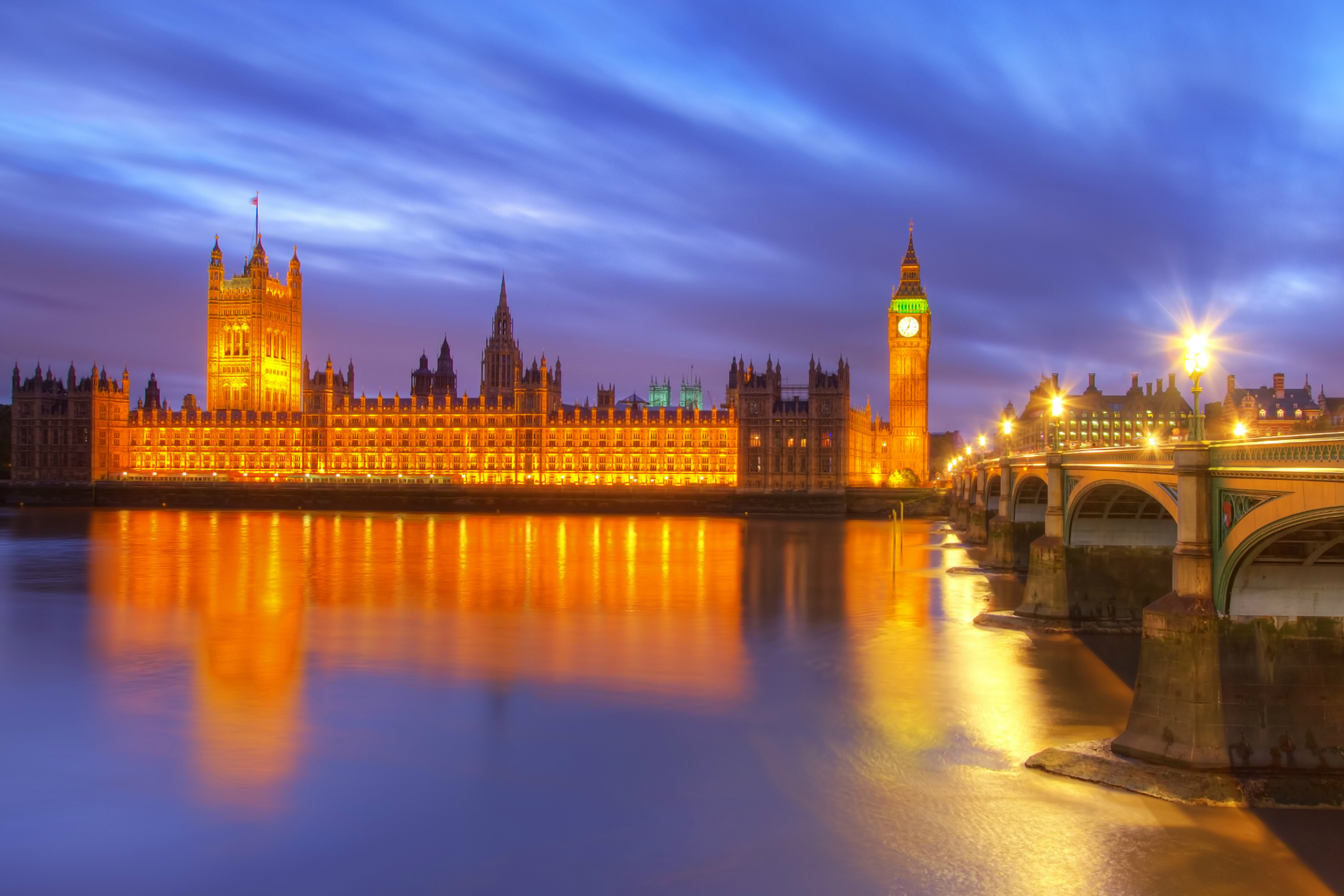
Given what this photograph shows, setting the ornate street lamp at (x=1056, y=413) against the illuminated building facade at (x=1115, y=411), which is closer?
the ornate street lamp at (x=1056, y=413)

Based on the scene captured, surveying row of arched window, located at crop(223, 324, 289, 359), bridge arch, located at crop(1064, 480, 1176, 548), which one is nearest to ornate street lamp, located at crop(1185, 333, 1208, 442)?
bridge arch, located at crop(1064, 480, 1176, 548)

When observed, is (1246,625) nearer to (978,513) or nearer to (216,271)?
(978,513)

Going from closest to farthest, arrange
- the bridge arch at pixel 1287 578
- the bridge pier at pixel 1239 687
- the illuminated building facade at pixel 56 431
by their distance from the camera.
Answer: the bridge pier at pixel 1239 687 → the bridge arch at pixel 1287 578 → the illuminated building facade at pixel 56 431

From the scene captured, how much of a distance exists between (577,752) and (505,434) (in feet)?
384

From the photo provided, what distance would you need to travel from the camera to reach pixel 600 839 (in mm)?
17734

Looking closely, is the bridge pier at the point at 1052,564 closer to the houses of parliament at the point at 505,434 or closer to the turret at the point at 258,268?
the houses of parliament at the point at 505,434

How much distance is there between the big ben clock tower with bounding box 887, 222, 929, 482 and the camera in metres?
146

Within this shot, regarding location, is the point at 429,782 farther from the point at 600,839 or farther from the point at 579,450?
the point at 579,450

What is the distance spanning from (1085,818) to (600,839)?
8.01 metres

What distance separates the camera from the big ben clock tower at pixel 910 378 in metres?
146

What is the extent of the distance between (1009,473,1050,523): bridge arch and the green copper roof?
9947 centimetres

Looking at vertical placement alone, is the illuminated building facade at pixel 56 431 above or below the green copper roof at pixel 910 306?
below

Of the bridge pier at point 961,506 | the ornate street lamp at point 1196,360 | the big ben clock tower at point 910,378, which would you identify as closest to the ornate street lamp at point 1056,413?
the ornate street lamp at point 1196,360

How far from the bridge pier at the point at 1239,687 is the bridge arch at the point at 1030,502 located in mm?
29029
